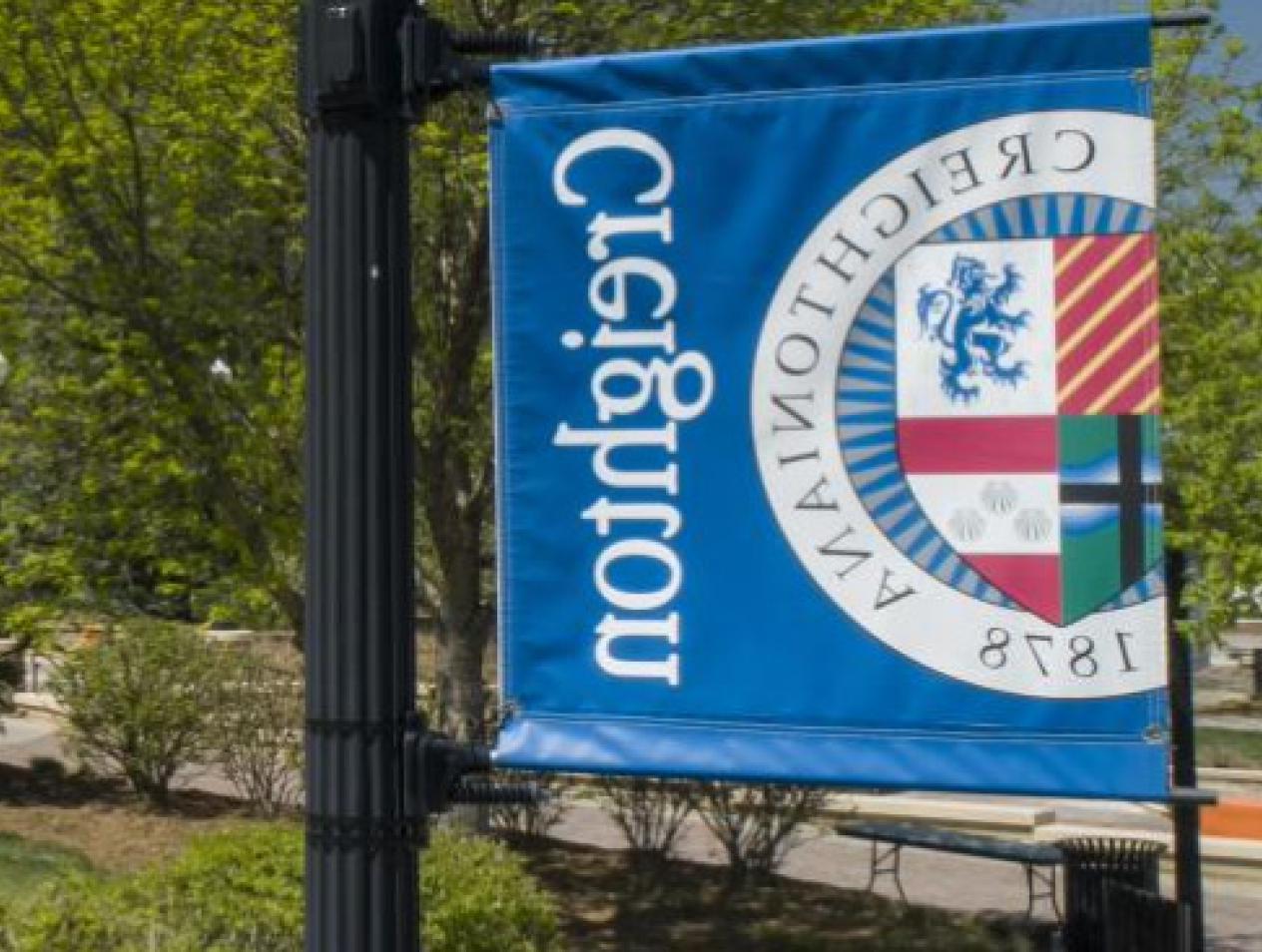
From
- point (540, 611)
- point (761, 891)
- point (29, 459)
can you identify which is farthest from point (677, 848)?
point (540, 611)

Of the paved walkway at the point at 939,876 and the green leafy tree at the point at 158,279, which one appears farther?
the paved walkway at the point at 939,876

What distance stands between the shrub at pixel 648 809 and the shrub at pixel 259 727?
10.5ft

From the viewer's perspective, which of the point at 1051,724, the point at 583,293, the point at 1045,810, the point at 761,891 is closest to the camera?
the point at 1051,724

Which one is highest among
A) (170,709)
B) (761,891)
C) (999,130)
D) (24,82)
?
(24,82)

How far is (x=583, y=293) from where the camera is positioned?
326 cm

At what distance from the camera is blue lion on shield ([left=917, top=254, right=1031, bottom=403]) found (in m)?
3.06

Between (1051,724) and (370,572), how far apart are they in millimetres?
1165

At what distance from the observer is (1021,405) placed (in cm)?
305

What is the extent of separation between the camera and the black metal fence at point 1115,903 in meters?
12.1

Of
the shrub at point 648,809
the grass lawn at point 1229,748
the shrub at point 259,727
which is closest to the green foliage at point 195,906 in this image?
the shrub at point 648,809

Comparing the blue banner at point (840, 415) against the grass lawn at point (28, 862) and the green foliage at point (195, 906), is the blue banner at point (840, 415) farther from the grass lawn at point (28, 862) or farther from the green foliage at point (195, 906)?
the grass lawn at point (28, 862)

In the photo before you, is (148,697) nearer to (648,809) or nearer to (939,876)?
(648,809)

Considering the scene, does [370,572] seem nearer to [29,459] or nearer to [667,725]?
[667,725]

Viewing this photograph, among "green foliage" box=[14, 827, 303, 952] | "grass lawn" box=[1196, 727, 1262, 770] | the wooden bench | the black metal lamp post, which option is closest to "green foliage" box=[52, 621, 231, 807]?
the wooden bench
